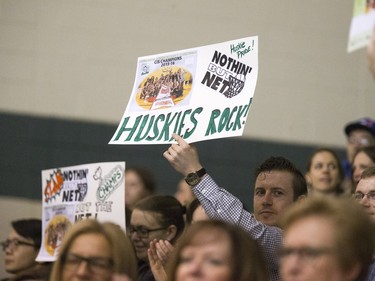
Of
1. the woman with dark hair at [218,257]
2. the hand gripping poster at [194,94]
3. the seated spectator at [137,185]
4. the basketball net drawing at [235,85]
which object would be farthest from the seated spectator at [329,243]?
the seated spectator at [137,185]

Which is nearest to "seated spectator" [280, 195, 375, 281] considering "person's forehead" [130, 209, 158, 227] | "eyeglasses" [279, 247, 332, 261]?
"eyeglasses" [279, 247, 332, 261]

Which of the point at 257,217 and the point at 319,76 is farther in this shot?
the point at 319,76

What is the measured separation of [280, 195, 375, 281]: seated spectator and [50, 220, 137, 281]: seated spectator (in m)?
0.77

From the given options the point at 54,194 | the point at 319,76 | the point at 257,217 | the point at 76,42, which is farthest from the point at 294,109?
the point at 257,217

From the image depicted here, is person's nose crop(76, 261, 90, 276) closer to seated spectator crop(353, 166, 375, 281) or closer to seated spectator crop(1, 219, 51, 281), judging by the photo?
seated spectator crop(353, 166, 375, 281)

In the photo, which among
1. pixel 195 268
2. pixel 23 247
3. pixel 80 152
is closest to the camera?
pixel 195 268

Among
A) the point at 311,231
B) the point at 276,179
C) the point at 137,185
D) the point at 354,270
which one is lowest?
the point at 354,270

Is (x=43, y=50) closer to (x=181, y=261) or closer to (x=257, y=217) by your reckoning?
(x=257, y=217)

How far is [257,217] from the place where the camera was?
522cm

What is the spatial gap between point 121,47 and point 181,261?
19.1 ft

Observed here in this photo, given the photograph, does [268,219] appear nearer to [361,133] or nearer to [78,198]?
[78,198]

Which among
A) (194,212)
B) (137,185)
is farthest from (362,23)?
(137,185)

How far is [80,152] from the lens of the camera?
9.29 meters

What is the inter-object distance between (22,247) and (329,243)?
3577 mm
